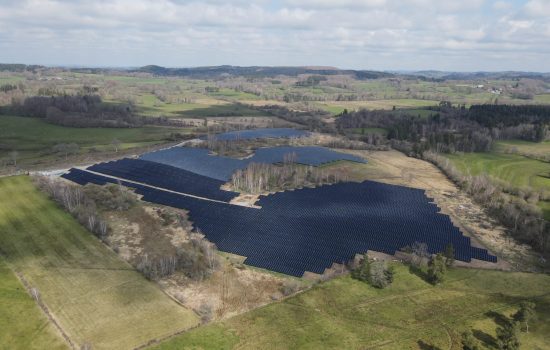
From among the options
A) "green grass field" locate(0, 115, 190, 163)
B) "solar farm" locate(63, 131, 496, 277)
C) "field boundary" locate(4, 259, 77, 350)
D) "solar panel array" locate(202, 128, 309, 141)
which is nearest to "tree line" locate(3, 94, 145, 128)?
"green grass field" locate(0, 115, 190, 163)

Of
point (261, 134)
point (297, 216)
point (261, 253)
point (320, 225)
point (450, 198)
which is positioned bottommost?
point (261, 253)

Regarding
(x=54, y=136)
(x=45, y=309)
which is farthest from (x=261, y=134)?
(x=45, y=309)

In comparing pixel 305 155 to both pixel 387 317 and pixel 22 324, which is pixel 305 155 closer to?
pixel 387 317

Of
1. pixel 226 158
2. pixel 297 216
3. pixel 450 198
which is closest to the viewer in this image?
pixel 297 216

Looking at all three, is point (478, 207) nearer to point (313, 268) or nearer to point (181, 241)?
point (313, 268)

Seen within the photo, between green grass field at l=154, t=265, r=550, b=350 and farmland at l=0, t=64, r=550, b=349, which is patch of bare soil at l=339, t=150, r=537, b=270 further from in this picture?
green grass field at l=154, t=265, r=550, b=350

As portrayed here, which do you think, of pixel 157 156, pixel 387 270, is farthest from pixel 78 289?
pixel 157 156

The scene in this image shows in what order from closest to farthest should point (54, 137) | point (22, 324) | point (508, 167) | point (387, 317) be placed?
point (22, 324) → point (387, 317) → point (508, 167) → point (54, 137)

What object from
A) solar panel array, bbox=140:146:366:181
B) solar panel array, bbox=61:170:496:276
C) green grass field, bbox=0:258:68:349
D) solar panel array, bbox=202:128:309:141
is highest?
solar panel array, bbox=202:128:309:141
